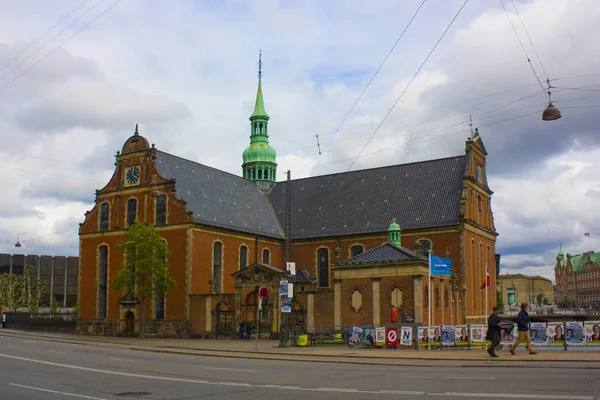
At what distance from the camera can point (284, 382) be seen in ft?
57.1

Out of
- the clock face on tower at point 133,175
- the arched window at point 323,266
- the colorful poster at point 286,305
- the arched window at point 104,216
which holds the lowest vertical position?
the colorful poster at point 286,305

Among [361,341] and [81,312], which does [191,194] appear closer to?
[81,312]

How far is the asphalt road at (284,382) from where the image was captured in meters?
14.5

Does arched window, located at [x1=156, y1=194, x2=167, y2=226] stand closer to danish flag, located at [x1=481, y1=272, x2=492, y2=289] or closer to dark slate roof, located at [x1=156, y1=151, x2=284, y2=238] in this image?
dark slate roof, located at [x1=156, y1=151, x2=284, y2=238]

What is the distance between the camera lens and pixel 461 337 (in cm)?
3134

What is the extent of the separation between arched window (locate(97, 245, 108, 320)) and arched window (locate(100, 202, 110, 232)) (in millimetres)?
1695

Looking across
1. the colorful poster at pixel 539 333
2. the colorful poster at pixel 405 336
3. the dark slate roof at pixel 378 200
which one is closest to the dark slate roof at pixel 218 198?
the dark slate roof at pixel 378 200

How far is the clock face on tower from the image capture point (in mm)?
56281

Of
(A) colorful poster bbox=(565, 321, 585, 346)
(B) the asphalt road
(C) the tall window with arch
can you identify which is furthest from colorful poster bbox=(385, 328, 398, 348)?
(C) the tall window with arch

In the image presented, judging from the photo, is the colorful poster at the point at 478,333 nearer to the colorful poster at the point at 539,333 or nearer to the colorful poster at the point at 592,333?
the colorful poster at the point at 539,333

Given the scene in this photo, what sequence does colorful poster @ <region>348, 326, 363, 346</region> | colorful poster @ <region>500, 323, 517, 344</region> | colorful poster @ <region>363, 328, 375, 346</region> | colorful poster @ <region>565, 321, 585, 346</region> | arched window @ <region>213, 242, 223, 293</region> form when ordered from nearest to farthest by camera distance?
colorful poster @ <region>565, 321, 585, 346</region> → colorful poster @ <region>500, 323, 517, 344</region> → colorful poster @ <region>363, 328, 375, 346</region> → colorful poster @ <region>348, 326, 363, 346</region> → arched window @ <region>213, 242, 223, 293</region>

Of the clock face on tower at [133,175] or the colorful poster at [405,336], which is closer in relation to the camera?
the colorful poster at [405,336]

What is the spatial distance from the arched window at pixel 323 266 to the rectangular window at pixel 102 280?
743 inches

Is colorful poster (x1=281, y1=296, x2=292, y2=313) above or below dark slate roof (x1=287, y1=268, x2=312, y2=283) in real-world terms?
below
